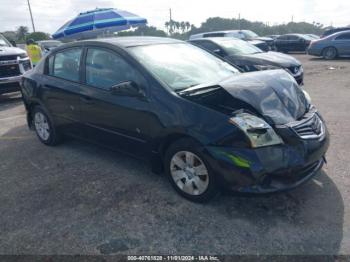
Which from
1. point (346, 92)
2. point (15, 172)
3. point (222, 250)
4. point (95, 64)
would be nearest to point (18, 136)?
point (15, 172)

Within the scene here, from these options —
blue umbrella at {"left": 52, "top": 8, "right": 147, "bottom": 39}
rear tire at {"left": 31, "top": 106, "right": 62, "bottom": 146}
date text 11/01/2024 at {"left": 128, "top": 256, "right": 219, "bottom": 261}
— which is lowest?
date text 11/01/2024 at {"left": 128, "top": 256, "right": 219, "bottom": 261}

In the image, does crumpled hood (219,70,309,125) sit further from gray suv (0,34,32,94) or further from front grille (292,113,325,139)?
gray suv (0,34,32,94)

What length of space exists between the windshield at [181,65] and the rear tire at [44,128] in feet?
6.99

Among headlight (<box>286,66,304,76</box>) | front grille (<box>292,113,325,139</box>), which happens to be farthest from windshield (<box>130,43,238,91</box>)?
headlight (<box>286,66,304,76</box>)

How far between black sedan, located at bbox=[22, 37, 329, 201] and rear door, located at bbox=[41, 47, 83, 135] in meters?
0.02

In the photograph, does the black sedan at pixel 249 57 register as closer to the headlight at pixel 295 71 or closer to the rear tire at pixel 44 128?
the headlight at pixel 295 71

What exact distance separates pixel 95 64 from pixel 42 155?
1.78m

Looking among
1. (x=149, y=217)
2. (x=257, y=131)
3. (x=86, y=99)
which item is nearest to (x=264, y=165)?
(x=257, y=131)

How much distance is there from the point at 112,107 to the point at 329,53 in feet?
51.8

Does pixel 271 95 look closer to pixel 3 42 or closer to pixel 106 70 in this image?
pixel 106 70

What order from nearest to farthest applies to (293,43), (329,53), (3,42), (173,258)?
1. (173,258)
2. (3,42)
3. (329,53)
4. (293,43)

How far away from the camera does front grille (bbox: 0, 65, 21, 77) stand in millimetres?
8844

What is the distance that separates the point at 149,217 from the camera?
3.21m

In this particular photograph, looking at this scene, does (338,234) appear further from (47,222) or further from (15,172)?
(15,172)
